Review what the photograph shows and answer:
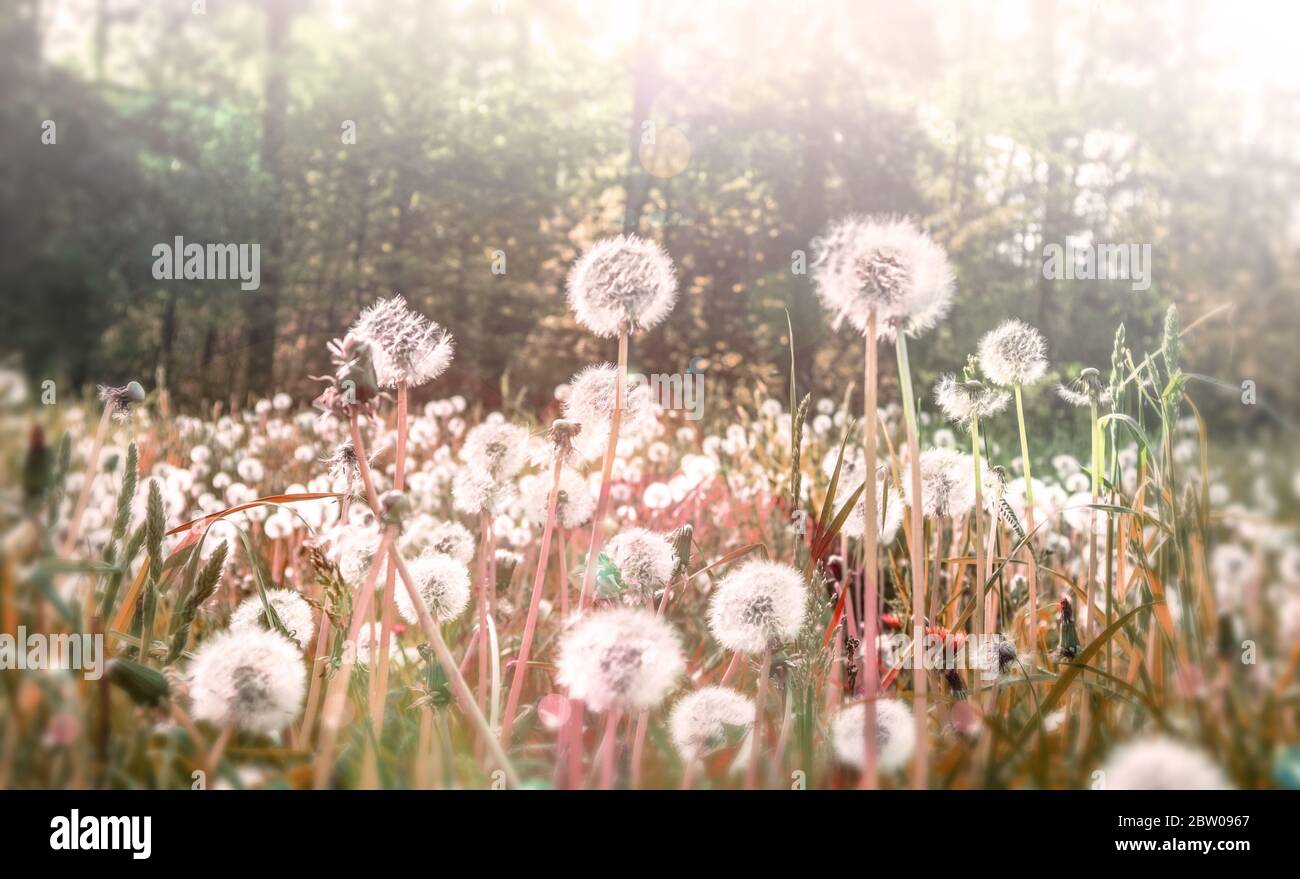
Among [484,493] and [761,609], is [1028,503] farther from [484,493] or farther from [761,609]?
[484,493]

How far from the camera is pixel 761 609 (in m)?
0.93

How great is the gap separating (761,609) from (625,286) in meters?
0.37

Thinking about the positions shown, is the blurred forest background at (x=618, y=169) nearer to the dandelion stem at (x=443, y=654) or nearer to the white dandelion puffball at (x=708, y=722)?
the white dandelion puffball at (x=708, y=722)

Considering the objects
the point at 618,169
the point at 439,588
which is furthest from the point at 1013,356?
the point at 618,169

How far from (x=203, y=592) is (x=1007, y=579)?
3.09ft

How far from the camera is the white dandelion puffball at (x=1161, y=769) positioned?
84cm

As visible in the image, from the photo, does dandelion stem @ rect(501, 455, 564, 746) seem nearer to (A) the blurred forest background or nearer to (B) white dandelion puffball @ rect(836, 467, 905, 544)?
(B) white dandelion puffball @ rect(836, 467, 905, 544)

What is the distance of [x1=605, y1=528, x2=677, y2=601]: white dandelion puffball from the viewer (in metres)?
1.04

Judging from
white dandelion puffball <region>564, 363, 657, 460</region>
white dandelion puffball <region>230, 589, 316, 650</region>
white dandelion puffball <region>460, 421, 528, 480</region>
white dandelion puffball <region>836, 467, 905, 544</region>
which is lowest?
white dandelion puffball <region>230, 589, 316, 650</region>

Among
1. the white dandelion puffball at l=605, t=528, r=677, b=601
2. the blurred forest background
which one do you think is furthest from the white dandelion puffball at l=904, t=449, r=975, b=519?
the white dandelion puffball at l=605, t=528, r=677, b=601

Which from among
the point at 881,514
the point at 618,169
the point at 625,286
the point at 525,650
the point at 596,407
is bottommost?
the point at 525,650

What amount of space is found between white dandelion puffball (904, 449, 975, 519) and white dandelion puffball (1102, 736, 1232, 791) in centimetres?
36
